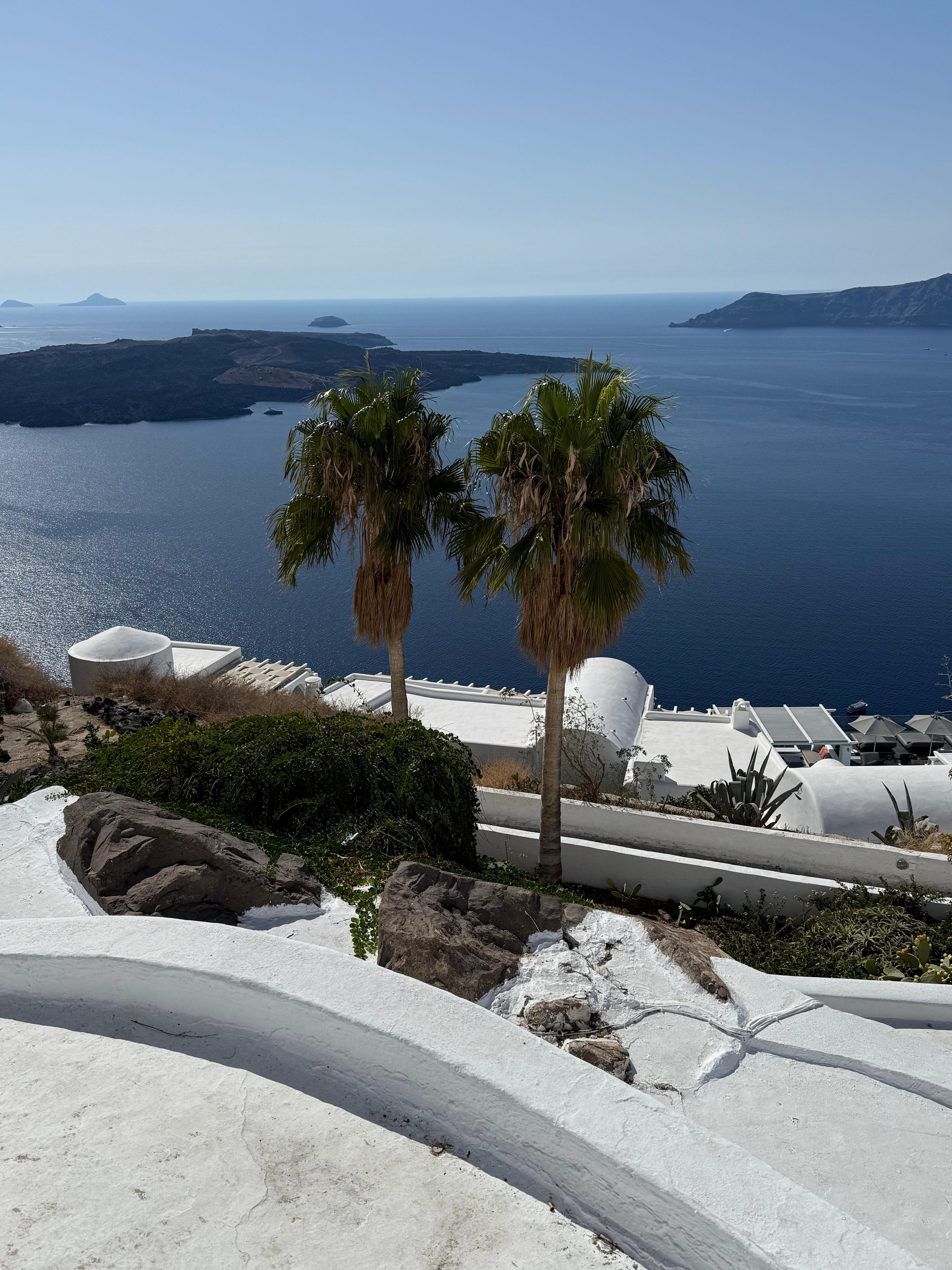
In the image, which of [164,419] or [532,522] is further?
[164,419]

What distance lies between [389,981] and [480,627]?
57.4 metres

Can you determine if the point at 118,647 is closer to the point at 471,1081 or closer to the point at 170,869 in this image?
the point at 170,869

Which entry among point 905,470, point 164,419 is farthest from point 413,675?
point 164,419

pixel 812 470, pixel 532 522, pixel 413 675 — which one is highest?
pixel 532 522

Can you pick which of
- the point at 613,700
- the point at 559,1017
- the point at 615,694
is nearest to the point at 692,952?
the point at 559,1017

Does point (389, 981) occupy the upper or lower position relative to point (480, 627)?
upper

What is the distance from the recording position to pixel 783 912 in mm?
10625

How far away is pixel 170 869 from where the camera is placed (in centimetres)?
679

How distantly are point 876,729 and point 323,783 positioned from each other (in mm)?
22191

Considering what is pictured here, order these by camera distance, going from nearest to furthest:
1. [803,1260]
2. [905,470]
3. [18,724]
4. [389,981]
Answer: [803,1260] < [389,981] < [18,724] < [905,470]

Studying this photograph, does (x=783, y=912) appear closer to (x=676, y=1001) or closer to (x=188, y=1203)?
(x=676, y=1001)

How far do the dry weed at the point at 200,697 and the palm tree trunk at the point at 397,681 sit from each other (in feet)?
12.9

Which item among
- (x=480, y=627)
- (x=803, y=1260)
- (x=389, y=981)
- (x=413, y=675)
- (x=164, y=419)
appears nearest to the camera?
(x=803, y=1260)

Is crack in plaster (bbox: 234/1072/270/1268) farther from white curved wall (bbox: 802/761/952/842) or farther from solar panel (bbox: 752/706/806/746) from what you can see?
solar panel (bbox: 752/706/806/746)
